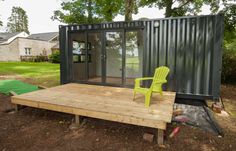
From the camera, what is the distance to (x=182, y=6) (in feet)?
31.7

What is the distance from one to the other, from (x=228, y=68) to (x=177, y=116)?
515 cm

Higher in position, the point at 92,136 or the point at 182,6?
the point at 182,6

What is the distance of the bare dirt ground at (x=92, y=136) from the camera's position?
87.7 inches

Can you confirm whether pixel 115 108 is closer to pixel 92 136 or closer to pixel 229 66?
pixel 92 136

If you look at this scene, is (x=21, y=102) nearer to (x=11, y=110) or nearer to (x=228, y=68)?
(x=11, y=110)

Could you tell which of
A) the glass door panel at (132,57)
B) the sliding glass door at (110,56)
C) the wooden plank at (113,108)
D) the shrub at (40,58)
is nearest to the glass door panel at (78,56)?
the sliding glass door at (110,56)

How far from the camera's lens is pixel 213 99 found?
159 inches

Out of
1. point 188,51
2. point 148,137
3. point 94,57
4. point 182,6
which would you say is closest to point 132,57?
point 188,51

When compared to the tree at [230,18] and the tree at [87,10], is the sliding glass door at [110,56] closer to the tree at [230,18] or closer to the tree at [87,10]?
the tree at [230,18]

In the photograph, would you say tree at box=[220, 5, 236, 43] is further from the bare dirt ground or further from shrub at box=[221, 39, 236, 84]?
the bare dirt ground

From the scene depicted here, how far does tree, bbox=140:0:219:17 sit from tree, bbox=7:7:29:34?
4439cm

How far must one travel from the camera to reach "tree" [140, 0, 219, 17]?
9.47 meters

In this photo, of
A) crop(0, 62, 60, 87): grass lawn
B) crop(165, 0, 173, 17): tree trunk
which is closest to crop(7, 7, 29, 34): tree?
crop(0, 62, 60, 87): grass lawn

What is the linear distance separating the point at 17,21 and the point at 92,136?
5139cm
